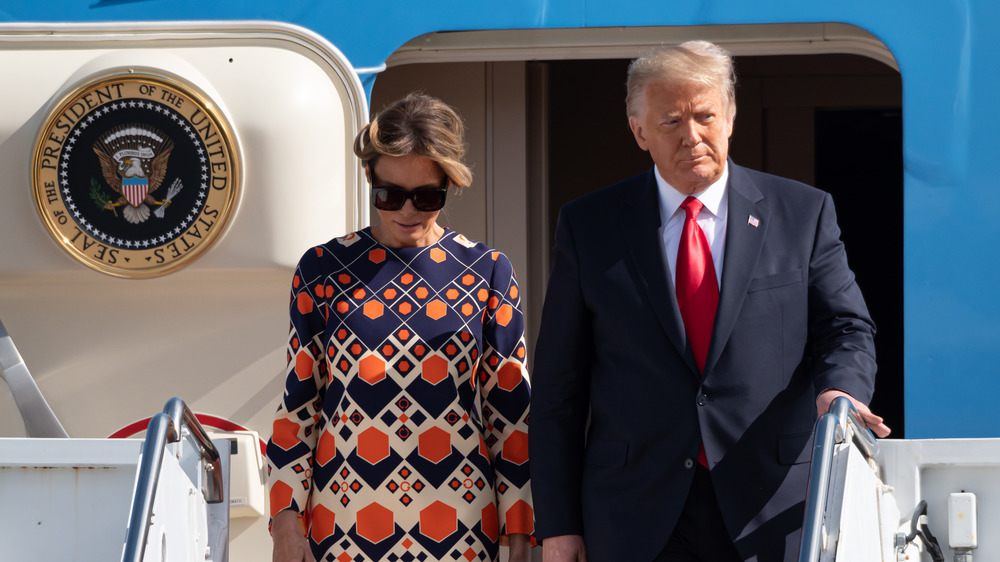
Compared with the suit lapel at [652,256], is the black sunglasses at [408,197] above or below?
above

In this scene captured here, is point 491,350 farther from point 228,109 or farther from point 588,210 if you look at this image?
point 228,109

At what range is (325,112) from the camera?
330 cm

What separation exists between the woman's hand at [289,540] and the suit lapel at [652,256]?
802 mm

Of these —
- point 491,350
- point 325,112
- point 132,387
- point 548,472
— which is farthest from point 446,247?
point 132,387

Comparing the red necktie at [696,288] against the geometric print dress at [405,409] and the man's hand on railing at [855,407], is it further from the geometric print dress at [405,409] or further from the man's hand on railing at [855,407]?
the geometric print dress at [405,409]

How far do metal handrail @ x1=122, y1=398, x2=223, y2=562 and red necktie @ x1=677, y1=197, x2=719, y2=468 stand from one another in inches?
37.2

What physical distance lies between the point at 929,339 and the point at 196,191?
1.99 meters

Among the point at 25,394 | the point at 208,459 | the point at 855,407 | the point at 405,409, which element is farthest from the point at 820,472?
the point at 25,394

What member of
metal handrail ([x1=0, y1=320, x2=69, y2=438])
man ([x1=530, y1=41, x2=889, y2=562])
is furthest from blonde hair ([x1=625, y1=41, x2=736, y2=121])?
metal handrail ([x1=0, y1=320, x2=69, y2=438])

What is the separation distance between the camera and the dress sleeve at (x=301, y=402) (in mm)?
2305

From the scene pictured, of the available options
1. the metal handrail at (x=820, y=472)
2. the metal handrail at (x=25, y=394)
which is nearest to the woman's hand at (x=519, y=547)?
the metal handrail at (x=820, y=472)

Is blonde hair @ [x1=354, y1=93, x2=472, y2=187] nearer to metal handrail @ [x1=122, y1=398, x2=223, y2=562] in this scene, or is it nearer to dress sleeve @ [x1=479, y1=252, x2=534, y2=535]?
dress sleeve @ [x1=479, y1=252, x2=534, y2=535]

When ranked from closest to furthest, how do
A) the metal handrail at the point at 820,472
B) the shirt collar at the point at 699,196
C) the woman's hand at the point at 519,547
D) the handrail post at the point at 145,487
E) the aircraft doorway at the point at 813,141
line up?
the metal handrail at the point at 820,472, the handrail post at the point at 145,487, the shirt collar at the point at 699,196, the woman's hand at the point at 519,547, the aircraft doorway at the point at 813,141

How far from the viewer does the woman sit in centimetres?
228
